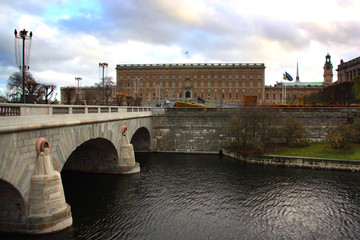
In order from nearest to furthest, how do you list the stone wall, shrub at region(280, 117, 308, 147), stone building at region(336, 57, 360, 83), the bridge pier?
the bridge pier < shrub at region(280, 117, 308, 147) < the stone wall < stone building at region(336, 57, 360, 83)

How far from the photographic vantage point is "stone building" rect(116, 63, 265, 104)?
9733 centimetres

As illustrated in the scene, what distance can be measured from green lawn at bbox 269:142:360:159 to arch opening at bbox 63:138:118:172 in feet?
61.3

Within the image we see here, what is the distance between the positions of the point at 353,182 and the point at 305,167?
5.37 metres

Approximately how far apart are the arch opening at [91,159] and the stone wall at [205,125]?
528 inches

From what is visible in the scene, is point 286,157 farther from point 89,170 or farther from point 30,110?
point 30,110

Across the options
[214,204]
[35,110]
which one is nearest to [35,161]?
[35,110]

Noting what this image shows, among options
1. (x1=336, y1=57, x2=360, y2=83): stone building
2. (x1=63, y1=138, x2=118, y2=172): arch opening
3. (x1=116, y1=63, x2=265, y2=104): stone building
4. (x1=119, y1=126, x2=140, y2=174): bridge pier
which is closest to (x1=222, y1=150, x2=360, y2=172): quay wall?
(x1=119, y1=126, x2=140, y2=174): bridge pier

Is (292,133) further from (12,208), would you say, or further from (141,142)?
(12,208)

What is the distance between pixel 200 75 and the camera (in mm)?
98562

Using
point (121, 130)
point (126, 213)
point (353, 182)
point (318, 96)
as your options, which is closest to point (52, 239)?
point (126, 213)

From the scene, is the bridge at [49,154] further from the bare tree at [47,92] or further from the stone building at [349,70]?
the stone building at [349,70]

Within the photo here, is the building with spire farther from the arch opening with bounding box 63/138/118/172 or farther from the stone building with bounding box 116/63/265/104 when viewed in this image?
the arch opening with bounding box 63/138/118/172

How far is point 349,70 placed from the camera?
8331cm

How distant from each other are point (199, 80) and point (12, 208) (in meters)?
90.0
